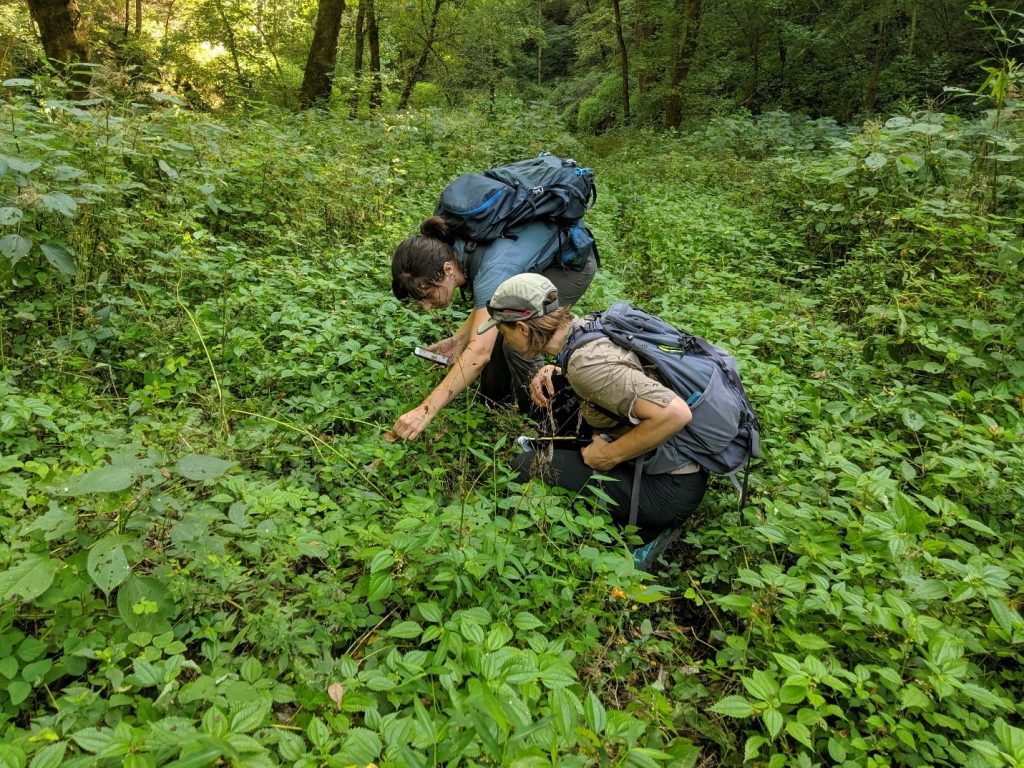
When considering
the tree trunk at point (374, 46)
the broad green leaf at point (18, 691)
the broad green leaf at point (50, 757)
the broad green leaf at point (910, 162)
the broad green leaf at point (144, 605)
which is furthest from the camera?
the tree trunk at point (374, 46)

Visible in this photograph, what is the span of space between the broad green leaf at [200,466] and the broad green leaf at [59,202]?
2267mm

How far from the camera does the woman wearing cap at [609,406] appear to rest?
2.69m

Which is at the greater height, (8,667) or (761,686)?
(8,667)

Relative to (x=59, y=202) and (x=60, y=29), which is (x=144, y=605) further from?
(x=60, y=29)

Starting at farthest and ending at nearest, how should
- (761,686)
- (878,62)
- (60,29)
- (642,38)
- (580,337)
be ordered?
(642,38), (878,62), (60,29), (580,337), (761,686)

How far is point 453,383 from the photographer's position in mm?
3180

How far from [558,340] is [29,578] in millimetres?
2292

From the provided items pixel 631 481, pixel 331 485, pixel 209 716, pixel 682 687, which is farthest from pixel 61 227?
pixel 682 687

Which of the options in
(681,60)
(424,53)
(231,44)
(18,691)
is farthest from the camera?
(681,60)

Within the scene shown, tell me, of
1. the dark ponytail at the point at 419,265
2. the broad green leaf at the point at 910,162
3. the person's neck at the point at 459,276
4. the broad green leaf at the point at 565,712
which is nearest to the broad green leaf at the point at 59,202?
the dark ponytail at the point at 419,265

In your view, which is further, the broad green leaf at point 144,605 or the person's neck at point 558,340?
the person's neck at point 558,340

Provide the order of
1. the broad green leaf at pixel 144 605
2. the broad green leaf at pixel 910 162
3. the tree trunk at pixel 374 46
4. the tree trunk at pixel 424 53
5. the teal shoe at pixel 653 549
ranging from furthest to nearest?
the tree trunk at pixel 424 53 → the tree trunk at pixel 374 46 → the broad green leaf at pixel 910 162 → the teal shoe at pixel 653 549 → the broad green leaf at pixel 144 605

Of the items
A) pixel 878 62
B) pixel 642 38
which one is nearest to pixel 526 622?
pixel 878 62

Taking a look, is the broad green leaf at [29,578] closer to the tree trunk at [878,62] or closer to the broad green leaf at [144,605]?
the broad green leaf at [144,605]
